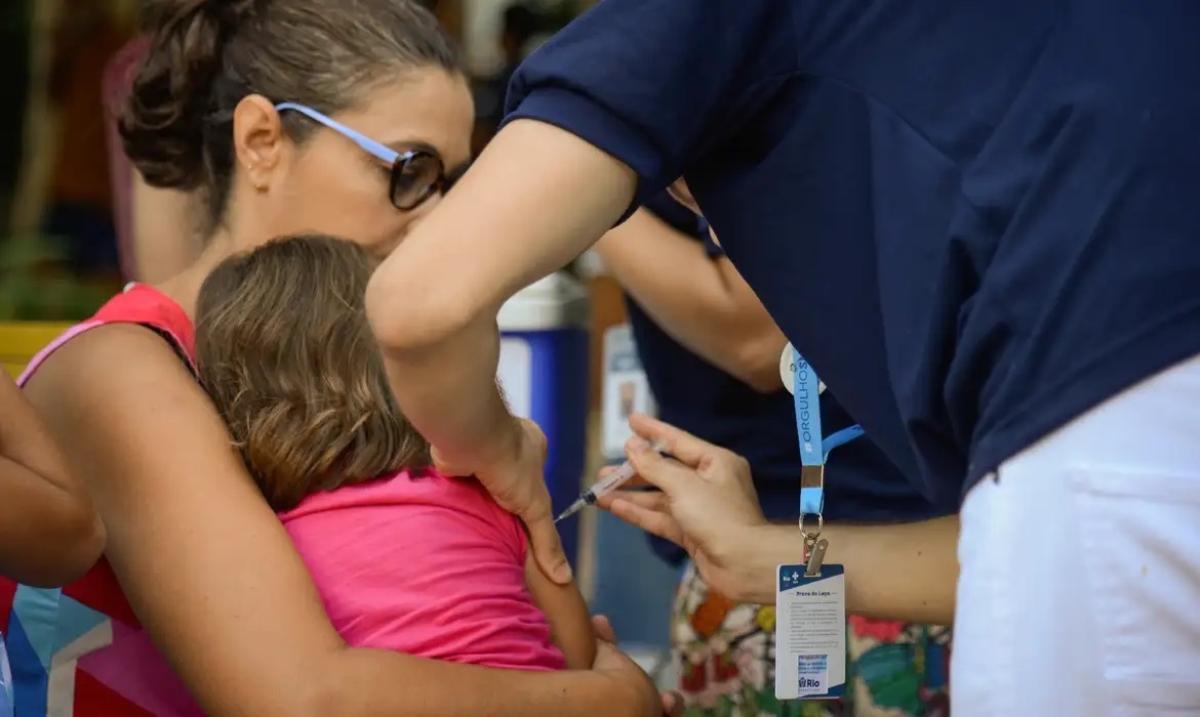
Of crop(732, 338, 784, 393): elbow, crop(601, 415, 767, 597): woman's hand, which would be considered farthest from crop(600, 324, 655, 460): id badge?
crop(601, 415, 767, 597): woman's hand

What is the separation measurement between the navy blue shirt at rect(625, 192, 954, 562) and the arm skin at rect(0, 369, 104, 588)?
841mm

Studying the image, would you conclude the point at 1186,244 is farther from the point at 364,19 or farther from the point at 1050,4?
the point at 364,19

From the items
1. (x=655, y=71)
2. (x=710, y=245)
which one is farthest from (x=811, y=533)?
(x=655, y=71)

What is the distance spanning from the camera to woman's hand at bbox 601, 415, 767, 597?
161 centimetres

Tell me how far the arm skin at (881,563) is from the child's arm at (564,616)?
0.23 m

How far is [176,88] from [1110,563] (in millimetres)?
→ 1576

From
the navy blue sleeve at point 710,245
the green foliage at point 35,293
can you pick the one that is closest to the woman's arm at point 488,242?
the navy blue sleeve at point 710,245

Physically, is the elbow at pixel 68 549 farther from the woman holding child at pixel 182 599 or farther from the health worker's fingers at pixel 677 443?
the health worker's fingers at pixel 677 443

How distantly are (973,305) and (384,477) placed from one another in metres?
0.83

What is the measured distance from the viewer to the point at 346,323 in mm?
1690

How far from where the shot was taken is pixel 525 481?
1582 millimetres

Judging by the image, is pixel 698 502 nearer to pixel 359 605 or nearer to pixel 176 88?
pixel 359 605

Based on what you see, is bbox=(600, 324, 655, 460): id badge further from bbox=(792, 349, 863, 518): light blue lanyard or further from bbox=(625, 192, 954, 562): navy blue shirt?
bbox=(792, 349, 863, 518): light blue lanyard

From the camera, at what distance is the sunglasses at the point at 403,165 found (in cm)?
201
